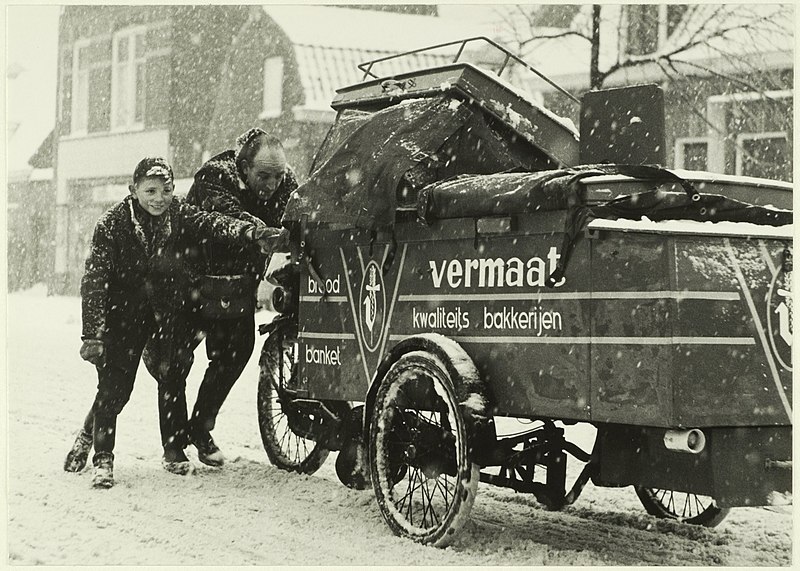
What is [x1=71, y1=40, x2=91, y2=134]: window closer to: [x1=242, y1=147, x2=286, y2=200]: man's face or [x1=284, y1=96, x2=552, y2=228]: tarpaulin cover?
[x1=242, y1=147, x2=286, y2=200]: man's face

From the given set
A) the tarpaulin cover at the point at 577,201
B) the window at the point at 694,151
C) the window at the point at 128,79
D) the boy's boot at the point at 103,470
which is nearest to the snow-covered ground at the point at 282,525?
the boy's boot at the point at 103,470

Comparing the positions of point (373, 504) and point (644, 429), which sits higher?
point (644, 429)

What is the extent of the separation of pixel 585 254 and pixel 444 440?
1.24 m

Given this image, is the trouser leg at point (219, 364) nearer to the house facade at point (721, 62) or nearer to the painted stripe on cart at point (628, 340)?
the painted stripe on cart at point (628, 340)

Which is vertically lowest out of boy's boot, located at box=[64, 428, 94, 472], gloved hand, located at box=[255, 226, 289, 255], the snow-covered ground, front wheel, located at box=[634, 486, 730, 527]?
the snow-covered ground

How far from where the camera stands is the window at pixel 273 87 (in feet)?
75.3

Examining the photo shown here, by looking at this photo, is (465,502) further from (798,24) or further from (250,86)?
(250,86)

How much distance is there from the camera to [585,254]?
16.5 ft

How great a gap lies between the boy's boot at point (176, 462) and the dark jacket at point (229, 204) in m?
1.18

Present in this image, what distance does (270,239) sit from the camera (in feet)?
23.7

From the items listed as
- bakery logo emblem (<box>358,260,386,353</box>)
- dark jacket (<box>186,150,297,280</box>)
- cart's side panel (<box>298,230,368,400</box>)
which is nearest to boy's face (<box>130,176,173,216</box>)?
dark jacket (<box>186,150,297,280</box>)

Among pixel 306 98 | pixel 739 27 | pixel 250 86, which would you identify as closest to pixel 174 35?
pixel 250 86

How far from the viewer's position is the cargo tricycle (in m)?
4.91

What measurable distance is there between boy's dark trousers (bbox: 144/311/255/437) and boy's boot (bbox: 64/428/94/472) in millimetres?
484
